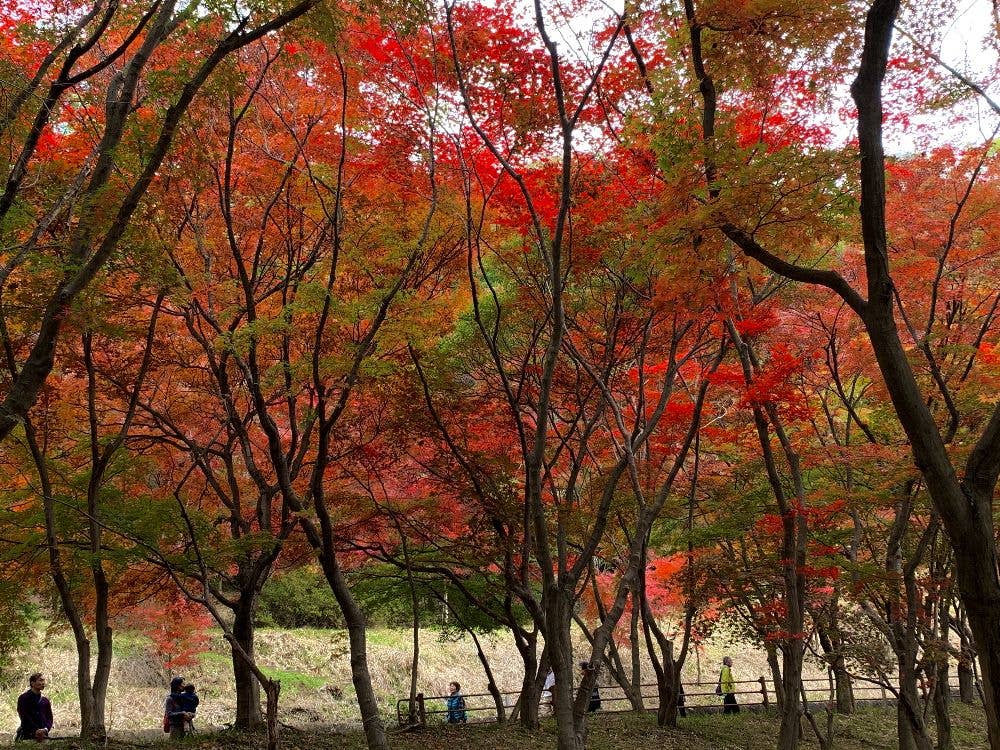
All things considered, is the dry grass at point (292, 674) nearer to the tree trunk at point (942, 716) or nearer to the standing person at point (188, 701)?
the tree trunk at point (942, 716)

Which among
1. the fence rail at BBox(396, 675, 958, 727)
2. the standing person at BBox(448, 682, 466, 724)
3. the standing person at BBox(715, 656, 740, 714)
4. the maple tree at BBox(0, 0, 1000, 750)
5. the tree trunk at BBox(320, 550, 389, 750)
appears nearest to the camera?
the maple tree at BBox(0, 0, 1000, 750)

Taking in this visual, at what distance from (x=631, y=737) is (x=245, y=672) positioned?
256 inches

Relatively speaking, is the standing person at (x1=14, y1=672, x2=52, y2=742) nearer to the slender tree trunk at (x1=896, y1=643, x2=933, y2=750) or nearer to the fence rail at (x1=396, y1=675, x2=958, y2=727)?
the fence rail at (x1=396, y1=675, x2=958, y2=727)

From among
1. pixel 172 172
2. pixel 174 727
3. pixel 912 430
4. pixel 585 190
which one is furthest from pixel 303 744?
pixel 912 430

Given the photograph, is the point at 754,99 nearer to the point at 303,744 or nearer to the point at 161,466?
the point at 303,744

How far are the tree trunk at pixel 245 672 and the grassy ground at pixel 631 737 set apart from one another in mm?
608

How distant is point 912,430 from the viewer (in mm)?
4570

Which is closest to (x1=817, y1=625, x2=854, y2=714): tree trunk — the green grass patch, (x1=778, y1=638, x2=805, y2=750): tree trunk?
(x1=778, y1=638, x2=805, y2=750): tree trunk

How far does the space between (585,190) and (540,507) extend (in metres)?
3.98

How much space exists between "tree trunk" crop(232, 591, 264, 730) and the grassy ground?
61 centimetres

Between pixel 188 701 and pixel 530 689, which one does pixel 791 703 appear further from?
pixel 188 701

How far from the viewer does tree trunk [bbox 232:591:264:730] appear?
10516 mm

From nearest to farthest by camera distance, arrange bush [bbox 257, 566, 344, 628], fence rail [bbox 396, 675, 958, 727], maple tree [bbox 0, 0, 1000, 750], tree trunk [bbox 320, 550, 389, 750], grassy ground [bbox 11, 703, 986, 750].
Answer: maple tree [bbox 0, 0, 1000, 750] → tree trunk [bbox 320, 550, 389, 750] → grassy ground [bbox 11, 703, 986, 750] → fence rail [bbox 396, 675, 958, 727] → bush [bbox 257, 566, 344, 628]

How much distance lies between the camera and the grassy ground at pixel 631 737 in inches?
401
